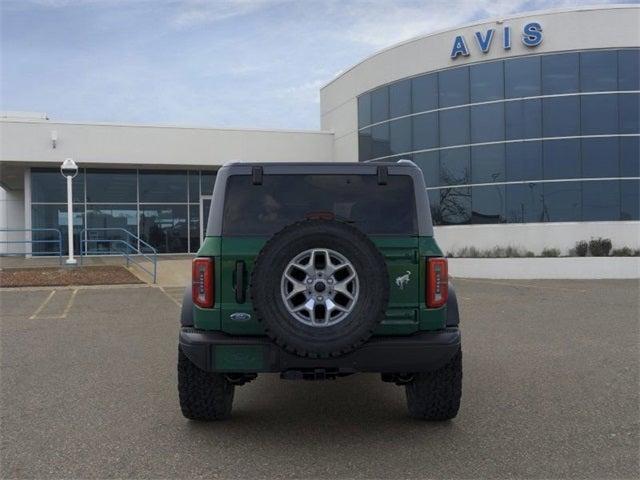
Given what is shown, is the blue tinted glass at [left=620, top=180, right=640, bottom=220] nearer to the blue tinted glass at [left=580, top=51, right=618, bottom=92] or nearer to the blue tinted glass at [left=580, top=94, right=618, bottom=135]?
the blue tinted glass at [left=580, top=94, right=618, bottom=135]

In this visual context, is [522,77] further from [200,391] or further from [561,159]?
[200,391]

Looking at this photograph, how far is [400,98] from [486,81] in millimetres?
3552

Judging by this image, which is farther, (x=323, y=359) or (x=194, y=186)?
(x=194, y=186)

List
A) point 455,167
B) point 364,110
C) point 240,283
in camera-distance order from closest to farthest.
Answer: point 240,283 → point 455,167 → point 364,110

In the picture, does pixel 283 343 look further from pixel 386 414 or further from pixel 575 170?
pixel 575 170

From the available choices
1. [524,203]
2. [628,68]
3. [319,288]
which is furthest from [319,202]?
[628,68]

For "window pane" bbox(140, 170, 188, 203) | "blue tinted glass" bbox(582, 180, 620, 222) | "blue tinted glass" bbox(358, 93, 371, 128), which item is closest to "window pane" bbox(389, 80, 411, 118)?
"blue tinted glass" bbox(358, 93, 371, 128)

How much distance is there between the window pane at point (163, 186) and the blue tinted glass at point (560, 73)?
48.3 ft

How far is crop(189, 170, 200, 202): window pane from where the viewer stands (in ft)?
85.0

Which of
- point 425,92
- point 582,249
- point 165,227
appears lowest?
point 582,249

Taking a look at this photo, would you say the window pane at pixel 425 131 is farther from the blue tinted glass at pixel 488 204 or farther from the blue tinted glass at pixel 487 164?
the blue tinted glass at pixel 488 204

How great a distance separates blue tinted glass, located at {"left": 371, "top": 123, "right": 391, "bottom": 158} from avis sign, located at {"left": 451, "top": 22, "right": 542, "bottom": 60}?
13.1 ft

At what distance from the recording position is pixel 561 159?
19984mm

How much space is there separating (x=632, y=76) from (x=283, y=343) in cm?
2004
